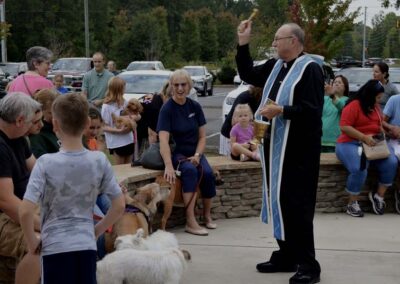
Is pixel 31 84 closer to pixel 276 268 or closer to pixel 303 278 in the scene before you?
pixel 276 268

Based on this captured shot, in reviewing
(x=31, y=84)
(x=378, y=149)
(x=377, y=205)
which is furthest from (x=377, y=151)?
(x=31, y=84)

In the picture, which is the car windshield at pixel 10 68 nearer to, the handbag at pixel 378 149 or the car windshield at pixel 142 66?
the car windshield at pixel 142 66

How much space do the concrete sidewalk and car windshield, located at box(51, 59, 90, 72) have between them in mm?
22366

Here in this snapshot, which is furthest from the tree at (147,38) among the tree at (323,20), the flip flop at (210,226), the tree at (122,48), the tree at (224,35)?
the flip flop at (210,226)

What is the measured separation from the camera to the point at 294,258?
17.2ft

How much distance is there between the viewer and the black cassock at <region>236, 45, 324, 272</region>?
4828 mm

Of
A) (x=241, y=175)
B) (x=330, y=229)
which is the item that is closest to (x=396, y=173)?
(x=330, y=229)

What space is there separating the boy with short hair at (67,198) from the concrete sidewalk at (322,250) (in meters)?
2.01

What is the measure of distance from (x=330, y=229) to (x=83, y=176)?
4236 millimetres

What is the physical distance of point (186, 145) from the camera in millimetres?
6516

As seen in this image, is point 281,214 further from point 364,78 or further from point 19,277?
point 364,78

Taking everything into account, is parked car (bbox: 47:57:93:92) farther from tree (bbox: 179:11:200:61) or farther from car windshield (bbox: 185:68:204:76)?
tree (bbox: 179:11:200:61)

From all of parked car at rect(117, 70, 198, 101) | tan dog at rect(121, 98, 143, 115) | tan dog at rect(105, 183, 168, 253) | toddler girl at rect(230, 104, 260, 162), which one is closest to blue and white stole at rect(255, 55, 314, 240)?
tan dog at rect(105, 183, 168, 253)

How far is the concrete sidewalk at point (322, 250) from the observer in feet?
17.1
